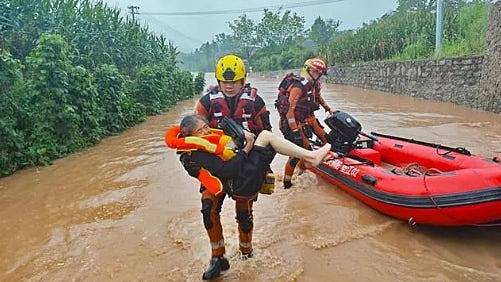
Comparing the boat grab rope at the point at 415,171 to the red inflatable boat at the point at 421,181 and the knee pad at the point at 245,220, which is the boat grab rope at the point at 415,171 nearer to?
the red inflatable boat at the point at 421,181

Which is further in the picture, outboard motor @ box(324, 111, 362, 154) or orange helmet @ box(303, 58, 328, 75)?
outboard motor @ box(324, 111, 362, 154)

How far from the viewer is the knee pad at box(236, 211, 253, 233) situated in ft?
10.6

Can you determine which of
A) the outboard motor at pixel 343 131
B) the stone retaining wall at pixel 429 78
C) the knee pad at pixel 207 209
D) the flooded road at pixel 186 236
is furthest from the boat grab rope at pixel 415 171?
the stone retaining wall at pixel 429 78

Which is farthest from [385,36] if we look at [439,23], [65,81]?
[65,81]

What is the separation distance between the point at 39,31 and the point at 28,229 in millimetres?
8458

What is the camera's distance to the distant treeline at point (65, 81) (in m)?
6.90

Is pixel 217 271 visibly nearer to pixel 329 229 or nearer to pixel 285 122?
pixel 329 229

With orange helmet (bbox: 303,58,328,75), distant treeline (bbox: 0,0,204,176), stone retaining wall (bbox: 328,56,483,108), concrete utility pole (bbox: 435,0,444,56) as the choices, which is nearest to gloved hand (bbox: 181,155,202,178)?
orange helmet (bbox: 303,58,328,75)

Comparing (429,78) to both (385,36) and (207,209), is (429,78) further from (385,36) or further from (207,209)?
(207,209)

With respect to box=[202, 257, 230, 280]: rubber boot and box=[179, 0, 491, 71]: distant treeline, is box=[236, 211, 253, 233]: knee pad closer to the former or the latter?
box=[202, 257, 230, 280]: rubber boot

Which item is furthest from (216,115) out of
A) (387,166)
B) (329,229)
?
(387,166)

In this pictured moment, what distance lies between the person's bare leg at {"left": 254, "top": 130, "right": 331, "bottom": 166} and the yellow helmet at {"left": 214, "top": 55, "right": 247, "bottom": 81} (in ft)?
2.04

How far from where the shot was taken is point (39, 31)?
448 inches

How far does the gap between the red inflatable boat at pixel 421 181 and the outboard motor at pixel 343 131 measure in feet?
0.22
